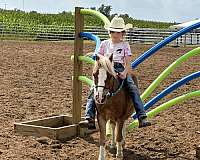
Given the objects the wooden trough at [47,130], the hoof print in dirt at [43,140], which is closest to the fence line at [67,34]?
the wooden trough at [47,130]

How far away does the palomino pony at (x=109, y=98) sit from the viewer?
18.3 feet

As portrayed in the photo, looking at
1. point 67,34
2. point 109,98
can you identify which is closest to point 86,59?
point 109,98

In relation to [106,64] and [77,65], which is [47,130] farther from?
[106,64]

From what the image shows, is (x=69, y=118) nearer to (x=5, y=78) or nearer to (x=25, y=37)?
(x=5, y=78)

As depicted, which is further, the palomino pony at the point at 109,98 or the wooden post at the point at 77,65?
the wooden post at the point at 77,65

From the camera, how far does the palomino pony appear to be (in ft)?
18.3

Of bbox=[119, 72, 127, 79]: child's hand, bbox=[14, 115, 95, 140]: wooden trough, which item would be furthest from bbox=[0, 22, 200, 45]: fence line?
bbox=[119, 72, 127, 79]: child's hand

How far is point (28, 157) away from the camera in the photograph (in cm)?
642

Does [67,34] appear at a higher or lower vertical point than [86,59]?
higher

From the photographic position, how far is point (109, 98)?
5805mm

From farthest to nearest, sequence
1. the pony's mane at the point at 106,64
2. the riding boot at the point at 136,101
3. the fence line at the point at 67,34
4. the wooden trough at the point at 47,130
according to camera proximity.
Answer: the fence line at the point at 67,34 → the wooden trough at the point at 47,130 → the riding boot at the point at 136,101 → the pony's mane at the point at 106,64

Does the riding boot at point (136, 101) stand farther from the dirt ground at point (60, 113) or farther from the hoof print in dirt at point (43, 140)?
the hoof print in dirt at point (43, 140)

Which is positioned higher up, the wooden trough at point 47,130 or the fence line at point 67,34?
the fence line at point 67,34

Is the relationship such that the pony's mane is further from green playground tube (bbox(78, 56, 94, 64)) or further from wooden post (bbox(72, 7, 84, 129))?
wooden post (bbox(72, 7, 84, 129))
